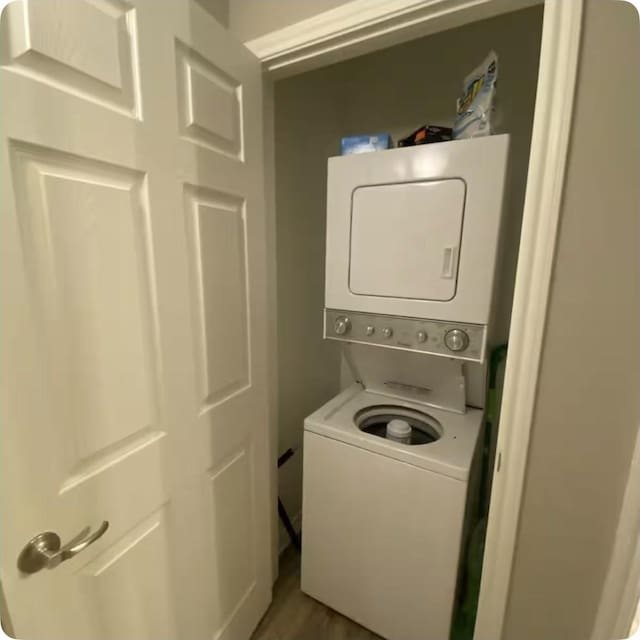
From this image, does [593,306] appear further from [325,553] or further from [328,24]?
[325,553]

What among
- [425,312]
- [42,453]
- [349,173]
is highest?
[349,173]

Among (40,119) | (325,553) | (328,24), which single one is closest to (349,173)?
(328,24)

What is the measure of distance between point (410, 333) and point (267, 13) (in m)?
1.22

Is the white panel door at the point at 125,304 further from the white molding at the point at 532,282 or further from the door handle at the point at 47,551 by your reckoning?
the white molding at the point at 532,282

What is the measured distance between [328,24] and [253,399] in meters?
1.24

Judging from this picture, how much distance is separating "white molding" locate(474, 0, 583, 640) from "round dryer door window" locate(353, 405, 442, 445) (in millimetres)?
580

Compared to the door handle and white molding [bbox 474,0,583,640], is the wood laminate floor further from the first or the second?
the door handle

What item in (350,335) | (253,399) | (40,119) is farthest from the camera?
(350,335)

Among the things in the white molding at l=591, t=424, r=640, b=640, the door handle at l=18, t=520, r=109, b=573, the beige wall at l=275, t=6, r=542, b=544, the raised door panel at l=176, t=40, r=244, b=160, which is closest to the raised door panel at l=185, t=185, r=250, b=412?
the raised door panel at l=176, t=40, r=244, b=160

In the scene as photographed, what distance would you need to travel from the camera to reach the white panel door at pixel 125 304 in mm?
614

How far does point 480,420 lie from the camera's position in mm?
1506

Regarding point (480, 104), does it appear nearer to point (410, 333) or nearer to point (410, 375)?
point (410, 333)

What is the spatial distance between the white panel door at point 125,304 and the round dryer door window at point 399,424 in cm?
64

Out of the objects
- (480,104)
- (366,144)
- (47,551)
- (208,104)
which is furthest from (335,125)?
(47,551)
